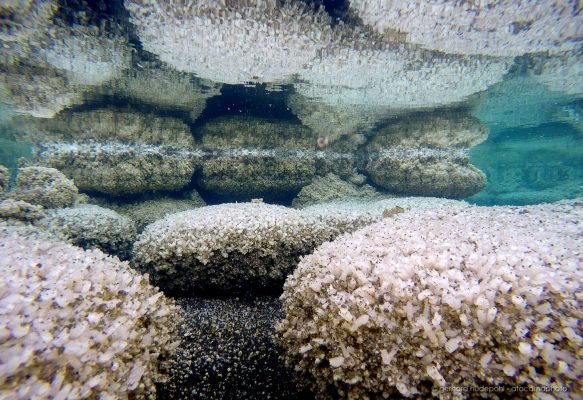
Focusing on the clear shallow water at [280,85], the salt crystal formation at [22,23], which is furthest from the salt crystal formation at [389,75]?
the salt crystal formation at [22,23]

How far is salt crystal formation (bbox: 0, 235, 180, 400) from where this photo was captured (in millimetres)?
1791

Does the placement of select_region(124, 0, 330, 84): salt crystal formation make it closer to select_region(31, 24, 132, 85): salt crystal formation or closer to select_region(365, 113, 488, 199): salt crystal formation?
select_region(31, 24, 132, 85): salt crystal formation

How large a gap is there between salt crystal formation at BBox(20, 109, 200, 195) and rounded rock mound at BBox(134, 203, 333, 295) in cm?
708

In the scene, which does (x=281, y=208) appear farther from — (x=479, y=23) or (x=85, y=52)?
(x=85, y=52)

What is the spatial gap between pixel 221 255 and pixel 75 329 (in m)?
2.97

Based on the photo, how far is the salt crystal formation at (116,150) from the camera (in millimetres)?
11172

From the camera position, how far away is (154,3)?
6766mm

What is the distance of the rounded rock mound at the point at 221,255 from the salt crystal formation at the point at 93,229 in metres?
3.09

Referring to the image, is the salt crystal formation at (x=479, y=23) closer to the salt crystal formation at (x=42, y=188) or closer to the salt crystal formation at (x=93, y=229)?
the salt crystal formation at (x=93, y=229)

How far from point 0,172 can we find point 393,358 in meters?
12.2

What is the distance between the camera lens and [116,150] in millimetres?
11305

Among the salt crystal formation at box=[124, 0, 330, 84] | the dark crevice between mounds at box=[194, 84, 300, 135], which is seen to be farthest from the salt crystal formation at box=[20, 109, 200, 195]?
the salt crystal formation at box=[124, 0, 330, 84]

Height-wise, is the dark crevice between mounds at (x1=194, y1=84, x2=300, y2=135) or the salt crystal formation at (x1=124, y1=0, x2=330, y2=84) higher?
the salt crystal formation at (x1=124, y1=0, x2=330, y2=84)

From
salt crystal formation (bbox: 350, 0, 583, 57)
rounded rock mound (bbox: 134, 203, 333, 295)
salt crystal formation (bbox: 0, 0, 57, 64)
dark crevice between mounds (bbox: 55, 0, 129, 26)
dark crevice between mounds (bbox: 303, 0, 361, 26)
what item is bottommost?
rounded rock mound (bbox: 134, 203, 333, 295)
